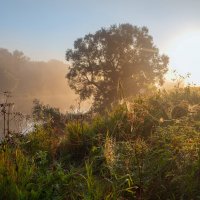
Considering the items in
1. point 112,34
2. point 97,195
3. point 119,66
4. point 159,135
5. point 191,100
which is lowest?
point 97,195

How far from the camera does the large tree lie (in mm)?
41541

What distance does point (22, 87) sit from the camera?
173 m

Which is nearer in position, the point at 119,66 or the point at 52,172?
the point at 52,172

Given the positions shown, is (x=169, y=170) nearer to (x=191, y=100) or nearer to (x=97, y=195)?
(x=97, y=195)

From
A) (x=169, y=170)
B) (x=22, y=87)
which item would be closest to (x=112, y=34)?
(x=169, y=170)

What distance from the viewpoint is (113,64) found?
140 ft

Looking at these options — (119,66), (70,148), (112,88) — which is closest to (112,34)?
(119,66)

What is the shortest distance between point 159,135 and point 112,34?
3791cm

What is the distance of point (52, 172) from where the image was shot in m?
6.20

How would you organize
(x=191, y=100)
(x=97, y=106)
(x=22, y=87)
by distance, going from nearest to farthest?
(x=191, y=100) < (x=97, y=106) < (x=22, y=87)

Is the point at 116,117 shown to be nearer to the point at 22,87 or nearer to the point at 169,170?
the point at 169,170

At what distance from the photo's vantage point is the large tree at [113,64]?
4154cm

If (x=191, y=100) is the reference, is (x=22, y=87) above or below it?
above

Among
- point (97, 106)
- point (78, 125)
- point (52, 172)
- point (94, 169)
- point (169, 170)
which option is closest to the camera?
point (169, 170)
